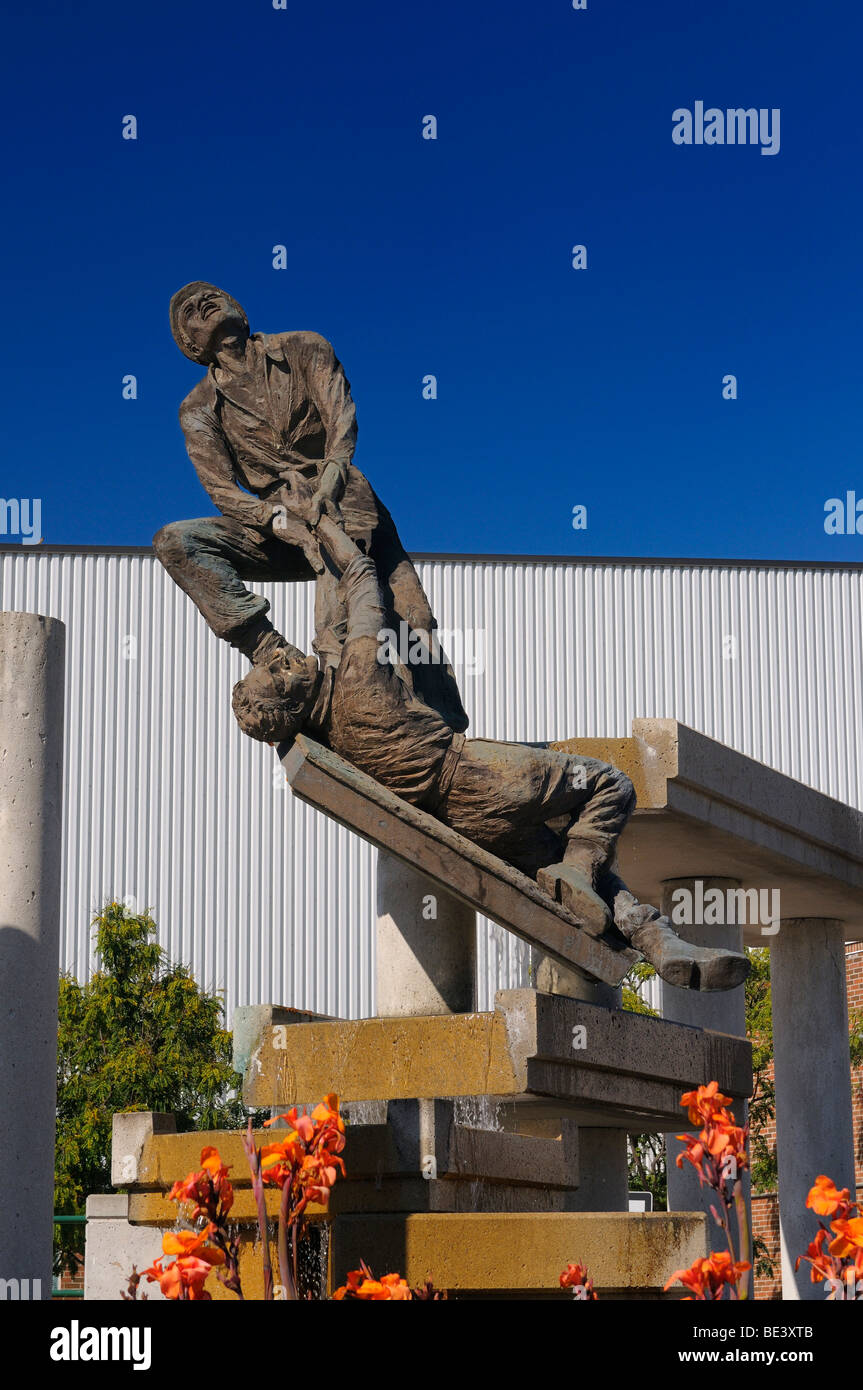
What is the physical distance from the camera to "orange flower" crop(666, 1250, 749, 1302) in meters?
3.35

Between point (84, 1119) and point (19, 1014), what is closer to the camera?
point (19, 1014)

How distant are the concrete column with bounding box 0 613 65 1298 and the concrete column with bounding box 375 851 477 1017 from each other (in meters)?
1.95

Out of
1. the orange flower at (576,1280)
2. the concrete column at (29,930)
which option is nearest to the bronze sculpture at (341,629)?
the concrete column at (29,930)

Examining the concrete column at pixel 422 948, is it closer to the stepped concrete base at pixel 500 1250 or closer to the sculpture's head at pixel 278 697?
the sculpture's head at pixel 278 697

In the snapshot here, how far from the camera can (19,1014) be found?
855cm

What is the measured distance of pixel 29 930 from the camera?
28.7 ft

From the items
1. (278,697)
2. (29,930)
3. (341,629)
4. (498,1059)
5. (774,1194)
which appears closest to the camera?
(498,1059)

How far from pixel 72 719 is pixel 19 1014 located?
740 inches

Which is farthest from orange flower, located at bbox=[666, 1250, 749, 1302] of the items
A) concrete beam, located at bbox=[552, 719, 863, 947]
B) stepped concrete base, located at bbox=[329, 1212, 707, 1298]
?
concrete beam, located at bbox=[552, 719, 863, 947]

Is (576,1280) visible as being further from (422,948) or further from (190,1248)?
(422,948)

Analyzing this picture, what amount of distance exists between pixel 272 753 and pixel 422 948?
1903 centimetres

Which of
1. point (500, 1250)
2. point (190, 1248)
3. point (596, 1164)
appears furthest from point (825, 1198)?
point (596, 1164)
